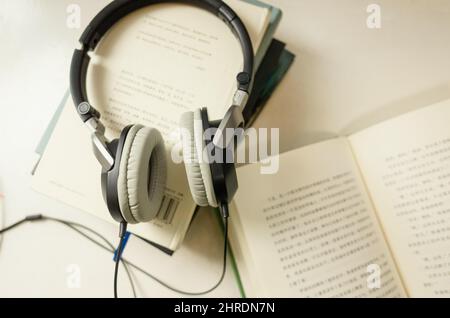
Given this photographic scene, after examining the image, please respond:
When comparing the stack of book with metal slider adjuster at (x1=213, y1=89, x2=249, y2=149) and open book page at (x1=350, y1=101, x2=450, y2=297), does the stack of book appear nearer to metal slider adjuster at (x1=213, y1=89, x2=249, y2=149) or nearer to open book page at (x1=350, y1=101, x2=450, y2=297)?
metal slider adjuster at (x1=213, y1=89, x2=249, y2=149)

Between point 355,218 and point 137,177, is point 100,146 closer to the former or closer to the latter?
point 137,177

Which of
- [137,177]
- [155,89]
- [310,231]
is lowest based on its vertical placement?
[310,231]

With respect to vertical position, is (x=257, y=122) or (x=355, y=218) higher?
(x=257, y=122)

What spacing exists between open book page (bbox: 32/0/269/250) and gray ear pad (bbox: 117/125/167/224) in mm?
62

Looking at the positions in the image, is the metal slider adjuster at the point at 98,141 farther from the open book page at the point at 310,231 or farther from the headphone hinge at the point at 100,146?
the open book page at the point at 310,231

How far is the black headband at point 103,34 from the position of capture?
495 millimetres

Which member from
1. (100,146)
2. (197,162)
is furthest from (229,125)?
(100,146)

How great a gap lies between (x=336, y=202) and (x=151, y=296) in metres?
0.33

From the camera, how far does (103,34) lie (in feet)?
1.87

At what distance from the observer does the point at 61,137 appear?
0.57 m

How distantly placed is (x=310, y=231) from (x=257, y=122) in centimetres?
20

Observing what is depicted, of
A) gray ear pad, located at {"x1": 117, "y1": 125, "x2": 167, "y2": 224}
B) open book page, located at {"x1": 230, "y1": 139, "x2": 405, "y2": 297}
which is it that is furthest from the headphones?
open book page, located at {"x1": 230, "y1": 139, "x2": 405, "y2": 297}

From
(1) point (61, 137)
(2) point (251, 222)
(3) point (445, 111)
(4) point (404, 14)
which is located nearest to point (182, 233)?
(2) point (251, 222)

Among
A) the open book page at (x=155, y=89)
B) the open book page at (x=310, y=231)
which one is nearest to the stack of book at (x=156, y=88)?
the open book page at (x=155, y=89)
